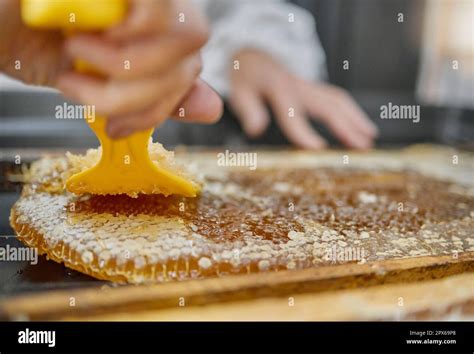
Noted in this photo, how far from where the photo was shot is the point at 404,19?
3.08 meters

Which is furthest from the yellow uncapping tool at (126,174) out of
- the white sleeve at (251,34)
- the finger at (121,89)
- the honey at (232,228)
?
the white sleeve at (251,34)

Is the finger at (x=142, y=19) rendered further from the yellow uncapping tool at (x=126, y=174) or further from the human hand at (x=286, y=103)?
the human hand at (x=286, y=103)

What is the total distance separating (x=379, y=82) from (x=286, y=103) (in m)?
1.37

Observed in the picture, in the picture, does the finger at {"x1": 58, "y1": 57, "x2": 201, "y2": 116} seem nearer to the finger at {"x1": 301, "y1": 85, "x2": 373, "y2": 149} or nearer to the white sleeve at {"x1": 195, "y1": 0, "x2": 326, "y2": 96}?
the finger at {"x1": 301, "y1": 85, "x2": 373, "y2": 149}

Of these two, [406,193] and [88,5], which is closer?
[88,5]

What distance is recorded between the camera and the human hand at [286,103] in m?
1.90

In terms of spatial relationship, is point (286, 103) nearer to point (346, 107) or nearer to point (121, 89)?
point (346, 107)

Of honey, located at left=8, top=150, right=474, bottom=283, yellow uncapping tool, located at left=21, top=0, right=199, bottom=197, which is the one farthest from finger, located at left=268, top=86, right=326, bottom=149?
yellow uncapping tool, located at left=21, top=0, right=199, bottom=197

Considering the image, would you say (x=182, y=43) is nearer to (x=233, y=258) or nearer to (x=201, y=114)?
(x=201, y=114)

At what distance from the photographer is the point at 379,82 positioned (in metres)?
3.13

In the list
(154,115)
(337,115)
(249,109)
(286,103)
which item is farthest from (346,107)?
(154,115)

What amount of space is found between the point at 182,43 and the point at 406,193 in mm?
688
